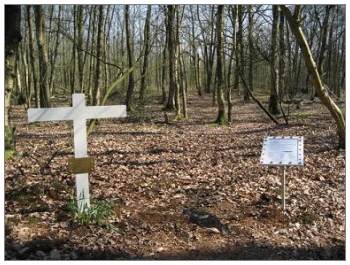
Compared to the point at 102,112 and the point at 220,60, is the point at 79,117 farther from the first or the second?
the point at 220,60

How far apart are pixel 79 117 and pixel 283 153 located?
292 centimetres

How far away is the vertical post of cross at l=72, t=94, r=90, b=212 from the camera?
5.68 metres

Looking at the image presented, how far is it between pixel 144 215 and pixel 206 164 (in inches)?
115

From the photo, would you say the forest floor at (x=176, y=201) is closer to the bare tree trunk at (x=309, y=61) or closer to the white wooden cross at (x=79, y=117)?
the white wooden cross at (x=79, y=117)

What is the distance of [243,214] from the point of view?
6.04 m

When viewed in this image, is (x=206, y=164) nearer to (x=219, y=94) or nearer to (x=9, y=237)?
(x=9, y=237)

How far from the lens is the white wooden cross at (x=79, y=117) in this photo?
18.3ft

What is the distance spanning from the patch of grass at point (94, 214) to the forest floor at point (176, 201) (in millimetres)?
86

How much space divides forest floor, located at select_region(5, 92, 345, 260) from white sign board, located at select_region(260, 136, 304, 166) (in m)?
0.77

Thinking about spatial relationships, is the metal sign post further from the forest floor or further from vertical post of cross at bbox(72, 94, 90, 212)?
vertical post of cross at bbox(72, 94, 90, 212)

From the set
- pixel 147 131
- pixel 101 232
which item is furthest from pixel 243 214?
pixel 147 131

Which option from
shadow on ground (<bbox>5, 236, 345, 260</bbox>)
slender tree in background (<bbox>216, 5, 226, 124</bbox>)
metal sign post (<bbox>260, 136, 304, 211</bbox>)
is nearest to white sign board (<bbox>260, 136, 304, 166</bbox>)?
metal sign post (<bbox>260, 136, 304, 211</bbox>)

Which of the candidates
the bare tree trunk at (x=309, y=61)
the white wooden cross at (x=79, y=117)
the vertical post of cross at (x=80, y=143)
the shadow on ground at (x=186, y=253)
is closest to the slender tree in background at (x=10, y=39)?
the white wooden cross at (x=79, y=117)

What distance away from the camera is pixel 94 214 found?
5602 millimetres
